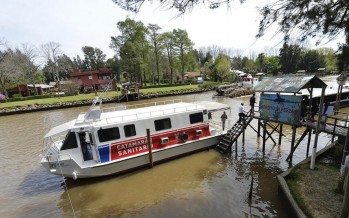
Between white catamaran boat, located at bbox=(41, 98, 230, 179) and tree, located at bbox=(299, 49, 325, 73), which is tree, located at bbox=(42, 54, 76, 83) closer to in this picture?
white catamaran boat, located at bbox=(41, 98, 230, 179)

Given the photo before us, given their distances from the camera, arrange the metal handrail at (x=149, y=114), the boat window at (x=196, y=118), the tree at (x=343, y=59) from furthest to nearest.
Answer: the boat window at (x=196, y=118) < the metal handrail at (x=149, y=114) < the tree at (x=343, y=59)

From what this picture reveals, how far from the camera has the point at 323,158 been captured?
1197cm

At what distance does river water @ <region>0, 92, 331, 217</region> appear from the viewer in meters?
10.2

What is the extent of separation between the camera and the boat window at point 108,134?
41.2 ft

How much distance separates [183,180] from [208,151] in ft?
13.5

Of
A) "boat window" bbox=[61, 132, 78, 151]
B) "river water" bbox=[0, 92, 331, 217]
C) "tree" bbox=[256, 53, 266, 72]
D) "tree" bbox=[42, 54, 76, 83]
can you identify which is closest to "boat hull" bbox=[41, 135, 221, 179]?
"river water" bbox=[0, 92, 331, 217]

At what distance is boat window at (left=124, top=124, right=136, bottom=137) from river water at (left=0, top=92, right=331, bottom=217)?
7.86 feet

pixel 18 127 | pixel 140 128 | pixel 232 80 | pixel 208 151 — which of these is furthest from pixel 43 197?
pixel 232 80

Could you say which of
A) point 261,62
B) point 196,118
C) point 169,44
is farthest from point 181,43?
point 261,62

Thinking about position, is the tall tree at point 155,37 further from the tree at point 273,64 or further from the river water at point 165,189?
the tree at point 273,64

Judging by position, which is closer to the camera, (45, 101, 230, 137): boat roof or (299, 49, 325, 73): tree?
(45, 101, 230, 137): boat roof

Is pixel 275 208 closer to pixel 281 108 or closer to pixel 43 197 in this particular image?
pixel 281 108

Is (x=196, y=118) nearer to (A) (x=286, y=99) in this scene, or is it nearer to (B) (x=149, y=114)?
(B) (x=149, y=114)

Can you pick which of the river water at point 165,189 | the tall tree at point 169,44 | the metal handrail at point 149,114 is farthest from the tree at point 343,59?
the tall tree at point 169,44
